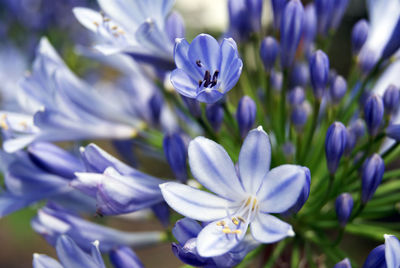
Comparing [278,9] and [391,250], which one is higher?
[278,9]

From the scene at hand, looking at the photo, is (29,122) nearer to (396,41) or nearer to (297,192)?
(297,192)

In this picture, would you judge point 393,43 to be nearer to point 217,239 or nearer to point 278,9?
point 278,9

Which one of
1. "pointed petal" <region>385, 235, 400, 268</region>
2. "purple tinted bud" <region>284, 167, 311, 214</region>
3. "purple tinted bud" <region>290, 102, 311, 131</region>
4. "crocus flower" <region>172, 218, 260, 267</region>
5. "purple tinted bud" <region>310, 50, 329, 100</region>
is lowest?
"crocus flower" <region>172, 218, 260, 267</region>

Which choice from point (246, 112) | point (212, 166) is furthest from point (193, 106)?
point (212, 166)

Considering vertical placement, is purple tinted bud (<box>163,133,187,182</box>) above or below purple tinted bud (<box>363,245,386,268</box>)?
above

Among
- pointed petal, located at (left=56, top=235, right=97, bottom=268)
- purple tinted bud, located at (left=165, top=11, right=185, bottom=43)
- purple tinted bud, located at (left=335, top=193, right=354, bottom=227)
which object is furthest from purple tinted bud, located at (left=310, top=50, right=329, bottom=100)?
pointed petal, located at (left=56, top=235, right=97, bottom=268)

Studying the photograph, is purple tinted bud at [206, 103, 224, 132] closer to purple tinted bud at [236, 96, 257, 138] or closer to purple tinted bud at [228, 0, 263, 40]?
purple tinted bud at [236, 96, 257, 138]
